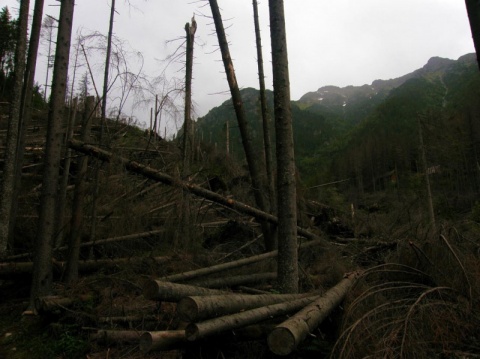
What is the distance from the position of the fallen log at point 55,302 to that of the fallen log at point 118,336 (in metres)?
1.19

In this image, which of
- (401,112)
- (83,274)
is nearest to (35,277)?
(83,274)

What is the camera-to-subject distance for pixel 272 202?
27.3 ft

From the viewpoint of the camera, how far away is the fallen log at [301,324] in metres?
2.53

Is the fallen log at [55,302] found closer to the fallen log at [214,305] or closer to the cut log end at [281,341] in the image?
the fallen log at [214,305]

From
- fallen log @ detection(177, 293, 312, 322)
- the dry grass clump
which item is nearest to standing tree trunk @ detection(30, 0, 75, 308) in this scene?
fallen log @ detection(177, 293, 312, 322)

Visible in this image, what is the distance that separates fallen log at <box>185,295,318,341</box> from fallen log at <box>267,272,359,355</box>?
20 cm

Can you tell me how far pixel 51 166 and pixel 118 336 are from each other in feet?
10.3

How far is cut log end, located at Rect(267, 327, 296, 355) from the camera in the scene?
8.23 ft

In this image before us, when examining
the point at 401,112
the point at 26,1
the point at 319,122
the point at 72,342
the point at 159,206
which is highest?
the point at 319,122

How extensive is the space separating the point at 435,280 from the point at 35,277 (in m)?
5.53

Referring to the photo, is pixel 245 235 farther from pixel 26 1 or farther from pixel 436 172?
pixel 436 172

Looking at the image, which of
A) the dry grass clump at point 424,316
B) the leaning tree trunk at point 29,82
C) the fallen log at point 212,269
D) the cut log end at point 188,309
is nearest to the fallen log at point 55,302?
the fallen log at point 212,269

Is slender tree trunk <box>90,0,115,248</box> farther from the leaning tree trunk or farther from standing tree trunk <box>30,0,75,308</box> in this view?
the leaning tree trunk

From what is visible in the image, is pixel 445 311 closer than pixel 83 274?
Yes
